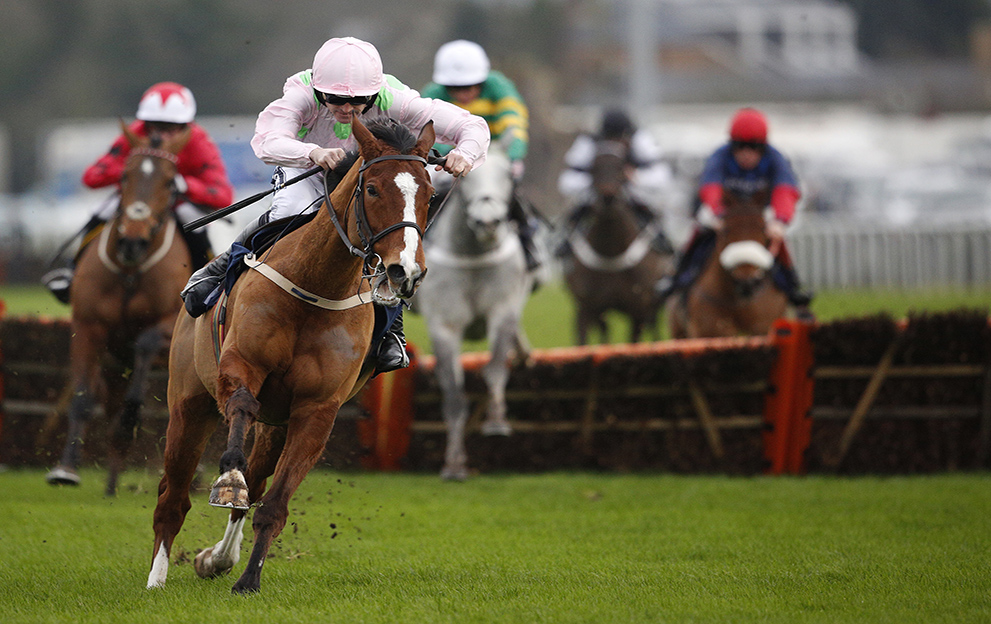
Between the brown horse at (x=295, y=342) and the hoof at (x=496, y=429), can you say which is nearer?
the brown horse at (x=295, y=342)

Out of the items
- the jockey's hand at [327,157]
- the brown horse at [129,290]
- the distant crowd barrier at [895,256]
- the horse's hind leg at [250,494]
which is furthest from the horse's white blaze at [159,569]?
the distant crowd barrier at [895,256]

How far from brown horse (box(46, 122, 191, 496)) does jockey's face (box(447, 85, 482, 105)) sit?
202 centimetres

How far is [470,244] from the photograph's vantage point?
9.77 m

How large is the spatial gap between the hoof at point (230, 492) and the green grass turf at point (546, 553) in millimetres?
457

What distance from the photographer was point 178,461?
5.85 metres

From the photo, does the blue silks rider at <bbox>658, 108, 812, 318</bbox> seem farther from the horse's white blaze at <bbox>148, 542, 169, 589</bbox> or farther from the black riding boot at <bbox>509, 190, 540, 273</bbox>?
the horse's white blaze at <bbox>148, 542, 169, 589</bbox>

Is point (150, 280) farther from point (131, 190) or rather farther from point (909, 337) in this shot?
point (909, 337)

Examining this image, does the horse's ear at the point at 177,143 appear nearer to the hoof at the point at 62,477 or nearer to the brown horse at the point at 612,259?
the hoof at the point at 62,477

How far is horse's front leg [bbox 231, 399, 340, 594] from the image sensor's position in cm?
534

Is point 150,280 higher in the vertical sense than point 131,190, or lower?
lower

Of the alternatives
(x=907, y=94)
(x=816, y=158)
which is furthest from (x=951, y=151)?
(x=907, y=94)

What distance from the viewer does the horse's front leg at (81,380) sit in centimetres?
876

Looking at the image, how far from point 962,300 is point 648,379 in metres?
12.0

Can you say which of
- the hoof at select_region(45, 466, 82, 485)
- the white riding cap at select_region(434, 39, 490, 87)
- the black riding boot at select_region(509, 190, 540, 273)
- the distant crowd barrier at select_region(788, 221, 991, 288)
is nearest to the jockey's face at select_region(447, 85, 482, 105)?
the white riding cap at select_region(434, 39, 490, 87)
